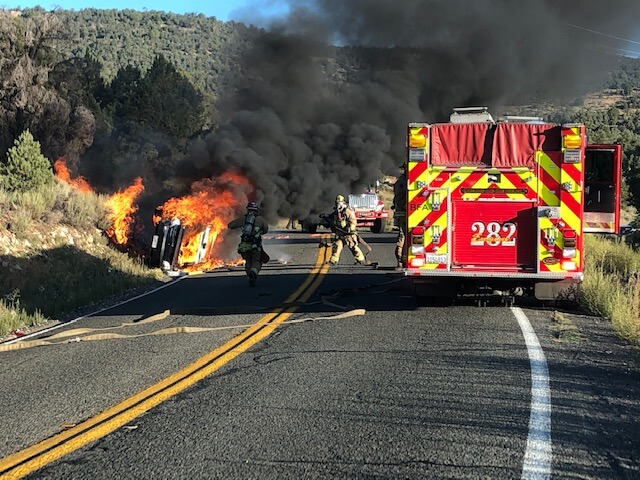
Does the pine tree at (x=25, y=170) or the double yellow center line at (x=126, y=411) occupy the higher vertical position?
the pine tree at (x=25, y=170)

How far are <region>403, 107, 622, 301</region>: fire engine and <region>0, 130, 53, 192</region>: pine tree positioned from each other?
13.8m

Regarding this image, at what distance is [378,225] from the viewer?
28.9 metres

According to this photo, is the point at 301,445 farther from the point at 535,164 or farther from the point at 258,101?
the point at 258,101

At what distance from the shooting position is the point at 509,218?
361 inches

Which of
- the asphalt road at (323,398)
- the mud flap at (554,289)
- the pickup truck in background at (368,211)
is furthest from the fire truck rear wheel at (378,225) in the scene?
the mud flap at (554,289)

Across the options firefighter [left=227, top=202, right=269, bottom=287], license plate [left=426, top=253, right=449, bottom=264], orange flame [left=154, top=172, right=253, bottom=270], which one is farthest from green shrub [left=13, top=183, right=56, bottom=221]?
license plate [left=426, top=253, right=449, bottom=264]

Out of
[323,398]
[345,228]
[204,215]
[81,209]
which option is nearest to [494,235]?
[323,398]

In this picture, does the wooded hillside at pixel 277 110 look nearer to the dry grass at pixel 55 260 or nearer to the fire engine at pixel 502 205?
the dry grass at pixel 55 260

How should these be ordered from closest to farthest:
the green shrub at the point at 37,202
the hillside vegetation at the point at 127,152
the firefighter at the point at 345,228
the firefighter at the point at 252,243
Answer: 1. the firefighter at the point at 252,243
2. the hillside vegetation at the point at 127,152
3. the firefighter at the point at 345,228
4. the green shrub at the point at 37,202

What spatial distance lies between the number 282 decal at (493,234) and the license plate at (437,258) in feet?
1.30

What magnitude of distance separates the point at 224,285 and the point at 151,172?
25.4 feet

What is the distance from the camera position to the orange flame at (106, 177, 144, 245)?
18.0m

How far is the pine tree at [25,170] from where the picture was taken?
64.4 feet

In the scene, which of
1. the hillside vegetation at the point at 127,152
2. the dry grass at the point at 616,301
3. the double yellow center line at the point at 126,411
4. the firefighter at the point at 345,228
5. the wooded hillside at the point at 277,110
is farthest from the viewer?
the wooded hillside at the point at 277,110
